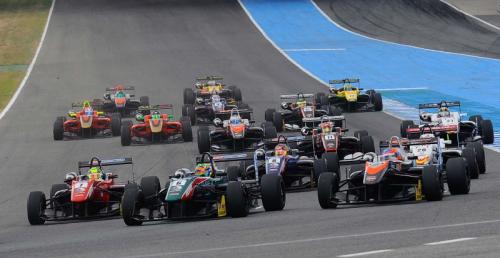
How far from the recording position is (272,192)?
21.9 meters

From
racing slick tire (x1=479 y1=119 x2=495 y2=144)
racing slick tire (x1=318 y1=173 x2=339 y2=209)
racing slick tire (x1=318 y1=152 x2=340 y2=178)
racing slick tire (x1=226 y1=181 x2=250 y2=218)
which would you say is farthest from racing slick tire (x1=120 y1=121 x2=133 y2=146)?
racing slick tire (x1=318 y1=173 x2=339 y2=209)

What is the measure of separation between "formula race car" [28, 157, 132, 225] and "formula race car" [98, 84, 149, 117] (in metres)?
21.3

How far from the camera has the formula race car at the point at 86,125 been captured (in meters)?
40.0

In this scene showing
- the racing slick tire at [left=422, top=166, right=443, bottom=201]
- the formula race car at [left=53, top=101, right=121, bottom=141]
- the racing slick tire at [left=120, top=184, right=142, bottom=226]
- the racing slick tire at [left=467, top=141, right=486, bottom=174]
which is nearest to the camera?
the racing slick tire at [left=422, top=166, right=443, bottom=201]

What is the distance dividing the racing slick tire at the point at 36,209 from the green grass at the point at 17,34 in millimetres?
26889

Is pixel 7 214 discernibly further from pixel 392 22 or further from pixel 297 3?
pixel 297 3

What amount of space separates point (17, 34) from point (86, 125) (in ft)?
96.6

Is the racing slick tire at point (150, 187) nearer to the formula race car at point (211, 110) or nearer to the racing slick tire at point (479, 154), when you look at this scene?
the racing slick tire at point (479, 154)

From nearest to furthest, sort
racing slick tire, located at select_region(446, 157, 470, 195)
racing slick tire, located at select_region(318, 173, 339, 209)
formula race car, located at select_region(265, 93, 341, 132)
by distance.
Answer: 1. racing slick tire, located at select_region(318, 173, 339, 209)
2. racing slick tire, located at select_region(446, 157, 470, 195)
3. formula race car, located at select_region(265, 93, 341, 132)

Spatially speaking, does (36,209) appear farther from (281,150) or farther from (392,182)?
(392,182)

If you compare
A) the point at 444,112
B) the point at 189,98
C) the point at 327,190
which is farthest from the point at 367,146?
the point at 189,98

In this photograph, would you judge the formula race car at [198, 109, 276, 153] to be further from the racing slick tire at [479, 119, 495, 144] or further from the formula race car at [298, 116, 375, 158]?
the racing slick tire at [479, 119, 495, 144]

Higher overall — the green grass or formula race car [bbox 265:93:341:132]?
the green grass

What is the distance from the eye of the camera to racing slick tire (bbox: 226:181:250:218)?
21.1 m
